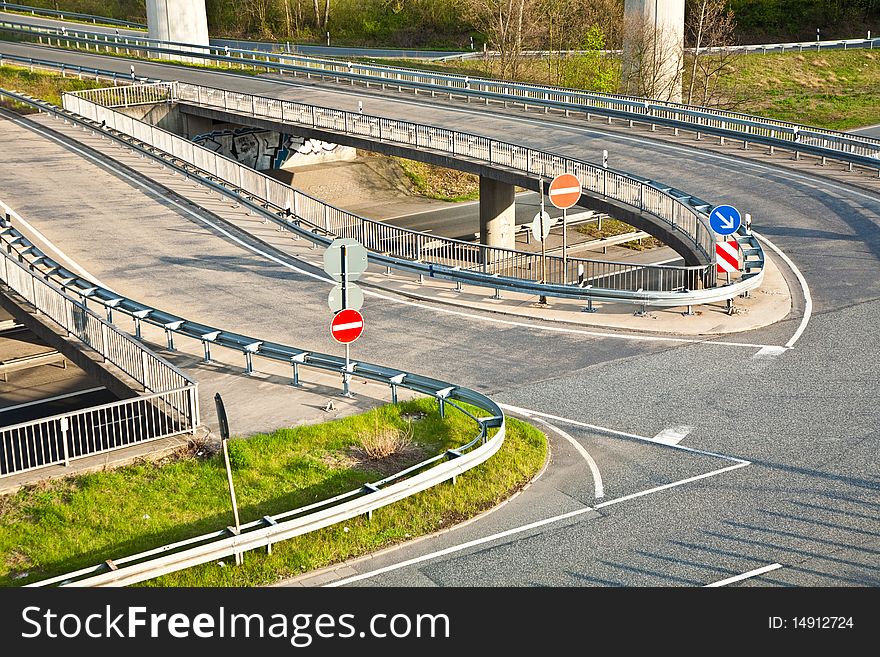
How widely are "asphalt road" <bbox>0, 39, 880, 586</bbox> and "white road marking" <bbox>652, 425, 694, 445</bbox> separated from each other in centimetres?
7

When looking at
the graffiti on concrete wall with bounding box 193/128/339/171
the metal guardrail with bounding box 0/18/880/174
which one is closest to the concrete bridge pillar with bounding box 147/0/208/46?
the metal guardrail with bounding box 0/18/880/174

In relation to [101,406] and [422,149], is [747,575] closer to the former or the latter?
[101,406]

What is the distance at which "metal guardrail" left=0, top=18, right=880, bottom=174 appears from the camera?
117 feet

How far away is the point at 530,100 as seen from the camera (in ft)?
157

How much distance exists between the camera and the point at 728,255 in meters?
22.5

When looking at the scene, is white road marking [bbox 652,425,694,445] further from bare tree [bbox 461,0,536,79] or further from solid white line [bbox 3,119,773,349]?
bare tree [bbox 461,0,536,79]

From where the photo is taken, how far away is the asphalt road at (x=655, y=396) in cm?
1254

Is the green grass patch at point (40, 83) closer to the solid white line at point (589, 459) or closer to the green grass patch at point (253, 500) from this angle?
the green grass patch at point (253, 500)

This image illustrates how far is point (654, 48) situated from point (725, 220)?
34.4m

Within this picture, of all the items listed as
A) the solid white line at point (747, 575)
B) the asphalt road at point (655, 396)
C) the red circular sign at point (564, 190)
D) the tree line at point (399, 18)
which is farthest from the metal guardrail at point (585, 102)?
the tree line at point (399, 18)
